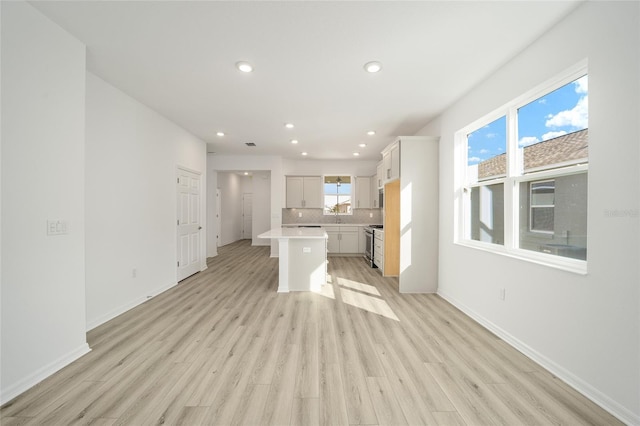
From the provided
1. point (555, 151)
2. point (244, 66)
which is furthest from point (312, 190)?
point (555, 151)

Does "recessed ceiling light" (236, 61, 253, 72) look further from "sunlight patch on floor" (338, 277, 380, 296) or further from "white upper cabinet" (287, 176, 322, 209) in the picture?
"white upper cabinet" (287, 176, 322, 209)

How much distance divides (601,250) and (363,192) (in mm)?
5850

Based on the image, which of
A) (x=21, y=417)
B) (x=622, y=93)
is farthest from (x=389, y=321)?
(x=21, y=417)

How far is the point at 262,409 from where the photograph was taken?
1635mm

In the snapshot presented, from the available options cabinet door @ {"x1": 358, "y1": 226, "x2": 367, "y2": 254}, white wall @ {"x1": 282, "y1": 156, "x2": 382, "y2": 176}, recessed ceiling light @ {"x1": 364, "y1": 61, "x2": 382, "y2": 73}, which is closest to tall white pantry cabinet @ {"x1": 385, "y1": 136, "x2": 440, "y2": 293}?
recessed ceiling light @ {"x1": 364, "y1": 61, "x2": 382, "y2": 73}

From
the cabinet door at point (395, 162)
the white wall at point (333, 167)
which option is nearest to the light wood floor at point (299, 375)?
the cabinet door at point (395, 162)

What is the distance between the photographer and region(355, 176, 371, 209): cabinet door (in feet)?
24.4

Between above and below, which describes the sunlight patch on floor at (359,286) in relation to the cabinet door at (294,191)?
below

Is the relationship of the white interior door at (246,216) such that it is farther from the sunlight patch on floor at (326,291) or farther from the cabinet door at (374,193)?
the sunlight patch on floor at (326,291)

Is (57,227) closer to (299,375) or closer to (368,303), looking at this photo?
(299,375)

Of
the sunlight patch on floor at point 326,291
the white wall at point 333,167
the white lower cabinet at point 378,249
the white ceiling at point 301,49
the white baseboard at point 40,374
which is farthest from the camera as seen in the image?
the white wall at point 333,167

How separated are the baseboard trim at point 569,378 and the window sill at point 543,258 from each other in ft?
2.55

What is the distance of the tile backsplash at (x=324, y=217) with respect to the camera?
765cm

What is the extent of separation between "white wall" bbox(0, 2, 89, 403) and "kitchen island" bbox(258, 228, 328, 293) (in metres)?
2.39
